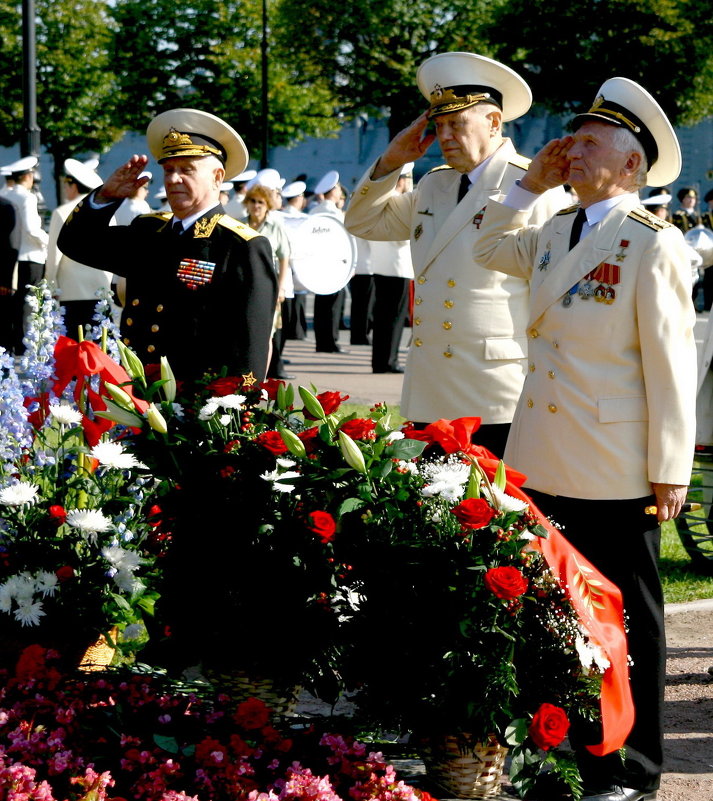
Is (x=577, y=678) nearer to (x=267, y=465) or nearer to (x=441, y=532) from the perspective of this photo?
(x=441, y=532)

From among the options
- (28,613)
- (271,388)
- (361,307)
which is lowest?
(361,307)

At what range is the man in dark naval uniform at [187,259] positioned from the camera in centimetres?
459

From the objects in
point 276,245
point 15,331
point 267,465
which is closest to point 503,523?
point 267,465

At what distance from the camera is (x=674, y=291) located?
363 centimetres

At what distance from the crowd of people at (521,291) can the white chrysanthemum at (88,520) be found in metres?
0.98

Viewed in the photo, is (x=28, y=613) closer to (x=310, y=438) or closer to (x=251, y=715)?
(x=251, y=715)

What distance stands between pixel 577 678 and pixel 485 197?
6.80 ft

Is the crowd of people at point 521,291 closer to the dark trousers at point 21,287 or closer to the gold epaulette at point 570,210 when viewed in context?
the gold epaulette at point 570,210

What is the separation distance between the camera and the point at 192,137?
473 cm

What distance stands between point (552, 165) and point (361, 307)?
12.6m

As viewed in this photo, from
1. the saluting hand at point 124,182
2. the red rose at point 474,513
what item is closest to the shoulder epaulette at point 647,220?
the red rose at point 474,513

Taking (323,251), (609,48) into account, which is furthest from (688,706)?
(609,48)

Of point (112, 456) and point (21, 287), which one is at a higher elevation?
point (112, 456)

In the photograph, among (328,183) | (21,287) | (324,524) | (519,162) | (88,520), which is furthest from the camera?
(328,183)
